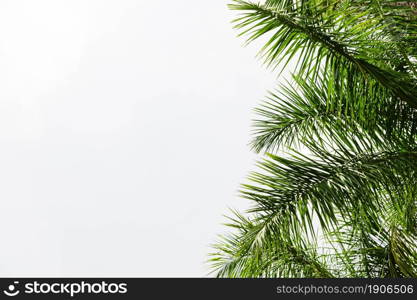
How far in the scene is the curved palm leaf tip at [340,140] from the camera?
468 centimetres

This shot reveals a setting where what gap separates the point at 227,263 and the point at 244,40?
1.76m

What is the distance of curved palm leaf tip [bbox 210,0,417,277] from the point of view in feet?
15.4

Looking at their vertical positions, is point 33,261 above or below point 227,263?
above

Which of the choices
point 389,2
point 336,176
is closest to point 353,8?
point 389,2

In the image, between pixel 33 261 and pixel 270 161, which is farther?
pixel 33 261

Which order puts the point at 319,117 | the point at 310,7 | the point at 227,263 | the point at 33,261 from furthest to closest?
the point at 33,261
the point at 319,117
the point at 227,263
the point at 310,7

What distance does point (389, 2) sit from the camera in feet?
16.2

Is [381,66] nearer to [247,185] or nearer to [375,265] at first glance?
[247,185]

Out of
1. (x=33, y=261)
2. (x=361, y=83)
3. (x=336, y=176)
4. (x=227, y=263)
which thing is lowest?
(x=227, y=263)

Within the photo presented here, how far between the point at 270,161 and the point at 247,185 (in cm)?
27

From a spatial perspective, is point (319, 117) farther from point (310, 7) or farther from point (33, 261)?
point (33, 261)

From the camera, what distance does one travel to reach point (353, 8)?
4930mm

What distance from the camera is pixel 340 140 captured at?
531cm

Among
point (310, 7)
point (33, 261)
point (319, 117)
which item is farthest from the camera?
point (33, 261)
